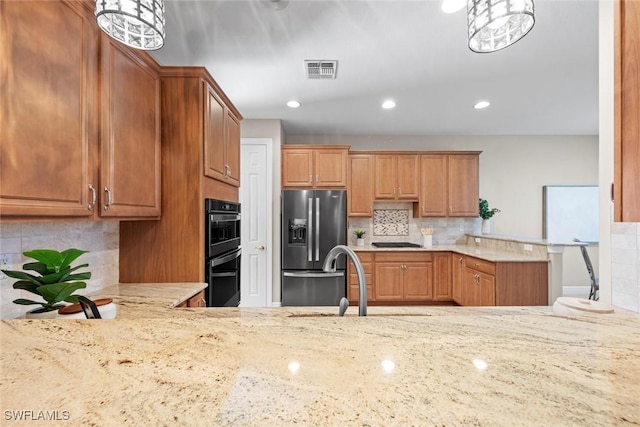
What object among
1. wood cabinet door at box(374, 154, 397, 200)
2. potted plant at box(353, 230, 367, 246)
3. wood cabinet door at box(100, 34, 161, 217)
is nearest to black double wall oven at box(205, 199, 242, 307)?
wood cabinet door at box(100, 34, 161, 217)

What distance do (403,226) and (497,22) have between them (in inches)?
147

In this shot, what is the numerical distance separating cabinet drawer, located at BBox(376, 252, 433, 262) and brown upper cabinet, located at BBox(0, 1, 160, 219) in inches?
118

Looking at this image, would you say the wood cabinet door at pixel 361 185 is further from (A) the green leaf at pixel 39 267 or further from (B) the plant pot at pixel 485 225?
(A) the green leaf at pixel 39 267

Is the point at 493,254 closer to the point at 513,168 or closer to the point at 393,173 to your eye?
the point at 393,173

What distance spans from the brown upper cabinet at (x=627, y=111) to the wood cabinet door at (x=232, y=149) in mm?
2230

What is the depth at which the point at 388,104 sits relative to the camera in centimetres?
338

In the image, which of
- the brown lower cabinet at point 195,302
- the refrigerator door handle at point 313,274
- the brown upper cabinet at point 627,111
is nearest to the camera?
the brown upper cabinet at point 627,111

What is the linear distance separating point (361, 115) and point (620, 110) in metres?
3.19

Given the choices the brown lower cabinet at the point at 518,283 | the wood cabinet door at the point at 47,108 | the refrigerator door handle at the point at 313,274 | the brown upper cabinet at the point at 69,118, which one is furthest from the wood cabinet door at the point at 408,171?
the wood cabinet door at the point at 47,108

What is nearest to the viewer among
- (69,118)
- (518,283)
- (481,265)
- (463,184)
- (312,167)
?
(69,118)

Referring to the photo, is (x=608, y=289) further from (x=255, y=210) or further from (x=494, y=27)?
(x=255, y=210)

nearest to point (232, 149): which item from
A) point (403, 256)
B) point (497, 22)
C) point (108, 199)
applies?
point (108, 199)

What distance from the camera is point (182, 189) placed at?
1.89 meters

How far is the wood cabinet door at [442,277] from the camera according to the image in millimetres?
3908
